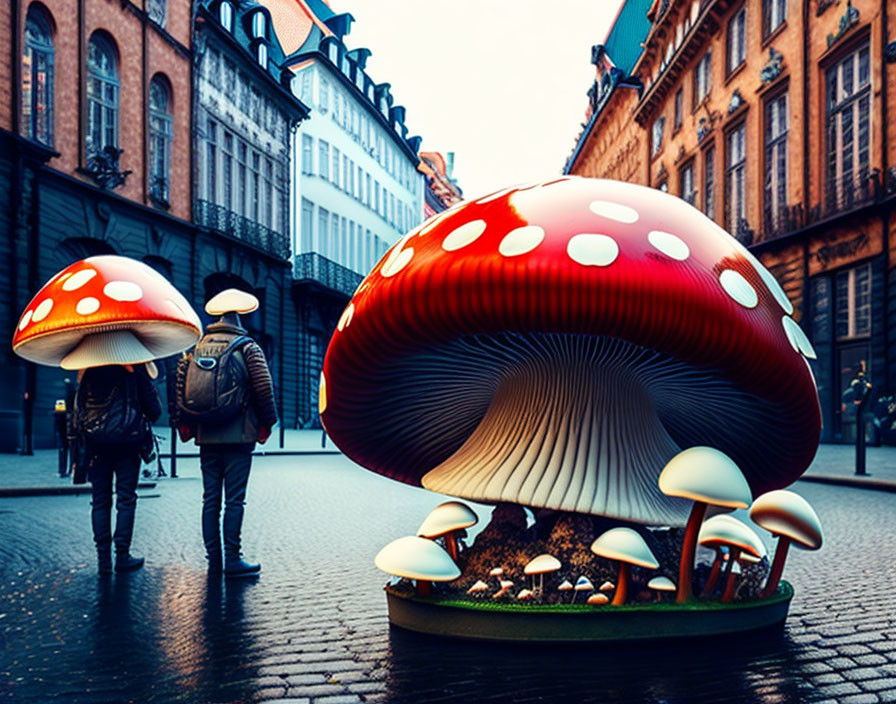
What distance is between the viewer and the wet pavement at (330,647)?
3.12m

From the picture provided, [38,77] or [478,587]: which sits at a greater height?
[38,77]

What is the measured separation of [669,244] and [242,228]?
26507mm

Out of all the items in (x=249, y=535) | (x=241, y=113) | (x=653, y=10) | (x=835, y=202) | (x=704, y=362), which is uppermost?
(x=653, y=10)

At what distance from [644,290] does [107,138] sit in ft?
68.1

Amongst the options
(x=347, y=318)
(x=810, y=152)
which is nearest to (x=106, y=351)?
(x=347, y=318)

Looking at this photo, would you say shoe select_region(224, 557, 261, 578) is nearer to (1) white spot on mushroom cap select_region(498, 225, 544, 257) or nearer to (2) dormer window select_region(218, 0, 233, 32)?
(1) white spot on mushroom cap select_region(498, 225, 544, 257)

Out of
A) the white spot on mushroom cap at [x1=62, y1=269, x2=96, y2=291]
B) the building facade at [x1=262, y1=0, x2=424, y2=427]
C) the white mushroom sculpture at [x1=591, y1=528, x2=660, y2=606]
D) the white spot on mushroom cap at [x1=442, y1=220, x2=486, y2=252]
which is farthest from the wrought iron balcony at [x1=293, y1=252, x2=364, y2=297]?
the white mushroom sculpture at [x1=591, y1=528, x2=660, y2=606]

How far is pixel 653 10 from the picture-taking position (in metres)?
33.4

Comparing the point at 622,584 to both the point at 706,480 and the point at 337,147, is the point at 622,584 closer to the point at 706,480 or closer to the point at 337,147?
the point at 706,480

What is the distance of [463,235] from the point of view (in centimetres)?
335

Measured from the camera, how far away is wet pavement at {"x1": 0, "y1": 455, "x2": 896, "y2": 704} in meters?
3.12


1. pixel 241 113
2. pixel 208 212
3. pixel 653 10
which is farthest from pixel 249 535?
pixel 653 10

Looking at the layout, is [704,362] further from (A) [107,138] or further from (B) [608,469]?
(A) [107,138]

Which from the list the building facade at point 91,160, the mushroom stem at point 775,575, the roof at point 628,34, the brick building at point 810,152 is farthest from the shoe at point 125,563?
the roof at point 628,34
